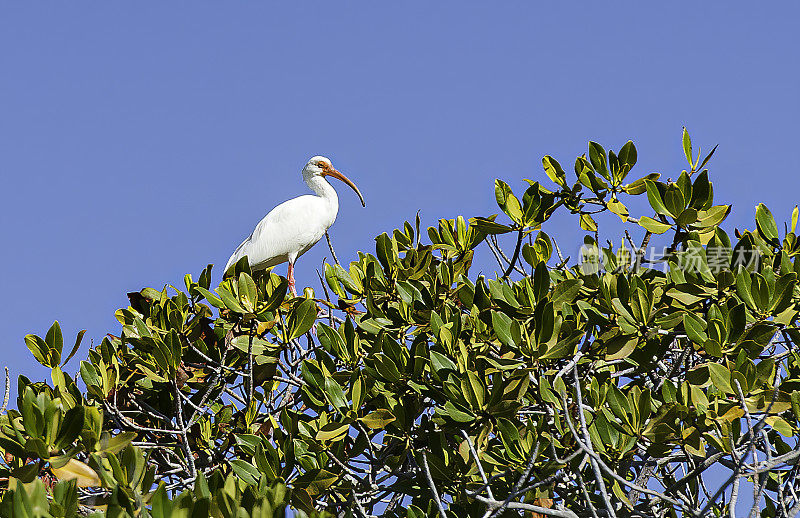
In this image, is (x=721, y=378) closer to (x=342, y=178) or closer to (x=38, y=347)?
(x=38, y=347)

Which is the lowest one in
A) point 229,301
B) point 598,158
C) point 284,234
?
point 229,301

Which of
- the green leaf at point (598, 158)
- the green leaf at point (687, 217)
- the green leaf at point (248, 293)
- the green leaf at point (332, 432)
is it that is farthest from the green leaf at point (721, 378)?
the green leaf at point (248, 293)

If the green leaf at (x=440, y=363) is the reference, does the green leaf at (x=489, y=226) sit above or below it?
above

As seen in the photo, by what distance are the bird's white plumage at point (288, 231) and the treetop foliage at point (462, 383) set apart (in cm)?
375

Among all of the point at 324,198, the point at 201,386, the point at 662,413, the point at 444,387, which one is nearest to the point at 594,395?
the point at 662,413

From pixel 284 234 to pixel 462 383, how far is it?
5395mm

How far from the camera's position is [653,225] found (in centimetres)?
432

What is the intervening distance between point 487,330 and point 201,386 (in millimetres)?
1674

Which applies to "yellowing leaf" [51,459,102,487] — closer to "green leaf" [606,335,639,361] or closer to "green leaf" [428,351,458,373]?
"green leaf" [428,351,458,373]

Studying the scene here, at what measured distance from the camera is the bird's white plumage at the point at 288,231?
8.82 meters

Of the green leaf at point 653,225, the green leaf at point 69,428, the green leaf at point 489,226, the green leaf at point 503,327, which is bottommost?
the green leaf at point 69,428

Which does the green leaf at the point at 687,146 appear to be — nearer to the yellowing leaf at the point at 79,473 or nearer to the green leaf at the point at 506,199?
the green leaf at the point at 506,199

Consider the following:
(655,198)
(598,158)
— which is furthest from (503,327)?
(598,158)

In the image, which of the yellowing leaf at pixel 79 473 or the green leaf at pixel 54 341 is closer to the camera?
the yellowing leaf at pixel 79 473
